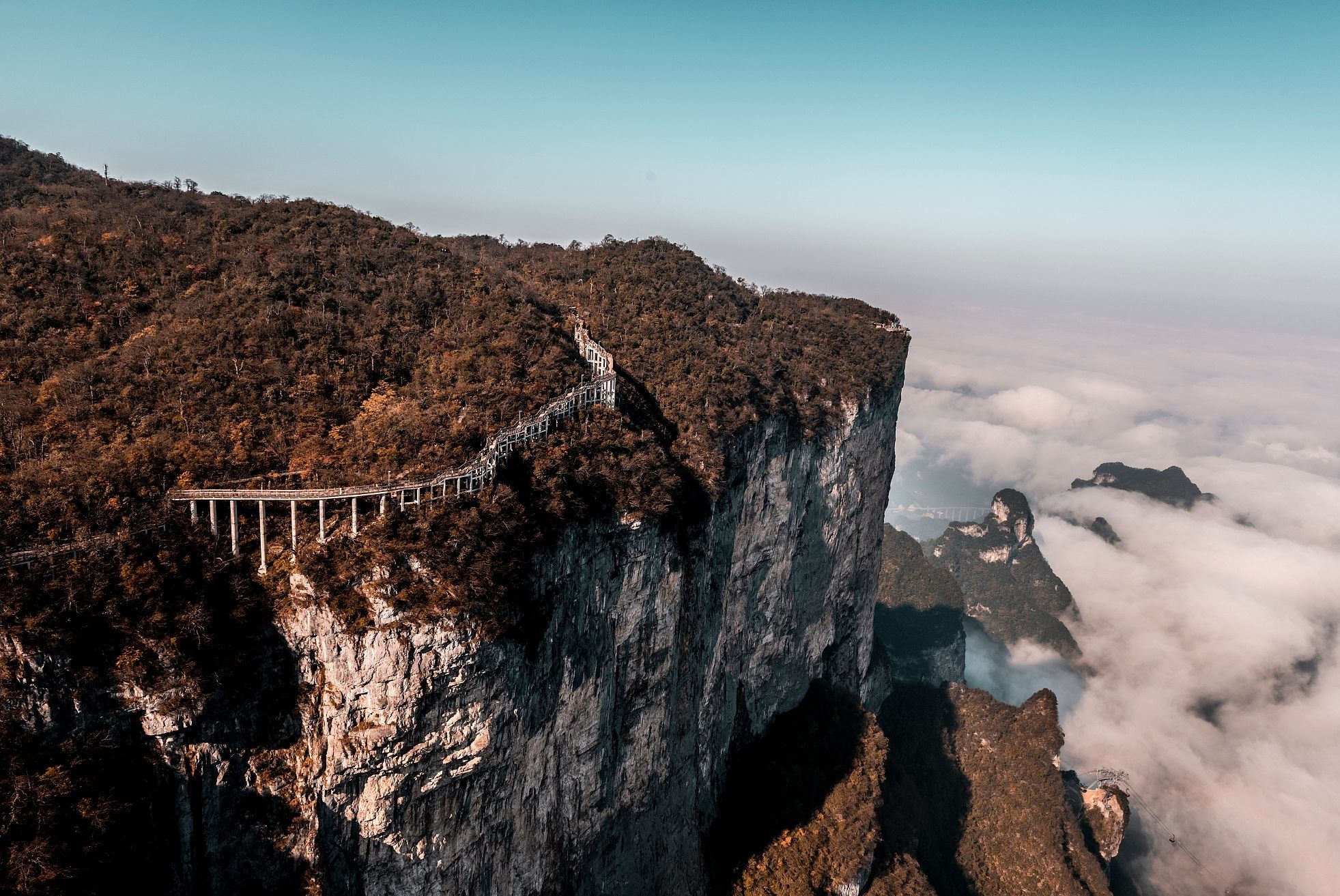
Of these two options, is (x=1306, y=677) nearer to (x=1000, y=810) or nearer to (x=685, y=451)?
(x=1000, y=810)

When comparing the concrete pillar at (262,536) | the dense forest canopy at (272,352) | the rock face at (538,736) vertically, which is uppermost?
the dense forest canopy at (272,352)

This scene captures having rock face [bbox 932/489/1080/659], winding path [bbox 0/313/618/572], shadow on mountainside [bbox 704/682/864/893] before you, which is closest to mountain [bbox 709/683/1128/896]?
shadow on mountainside [bbox 704/682/864/893]

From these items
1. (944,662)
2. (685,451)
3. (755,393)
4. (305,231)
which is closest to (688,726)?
(685,451)

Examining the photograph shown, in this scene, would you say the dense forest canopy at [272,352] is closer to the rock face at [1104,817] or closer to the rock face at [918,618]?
the rock face at [1104,817]

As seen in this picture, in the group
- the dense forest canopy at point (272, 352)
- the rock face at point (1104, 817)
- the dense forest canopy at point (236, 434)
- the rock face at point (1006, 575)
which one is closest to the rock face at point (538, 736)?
the dense forest canopy at point (236, 434)

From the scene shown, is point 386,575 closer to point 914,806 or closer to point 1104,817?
point 914,806
